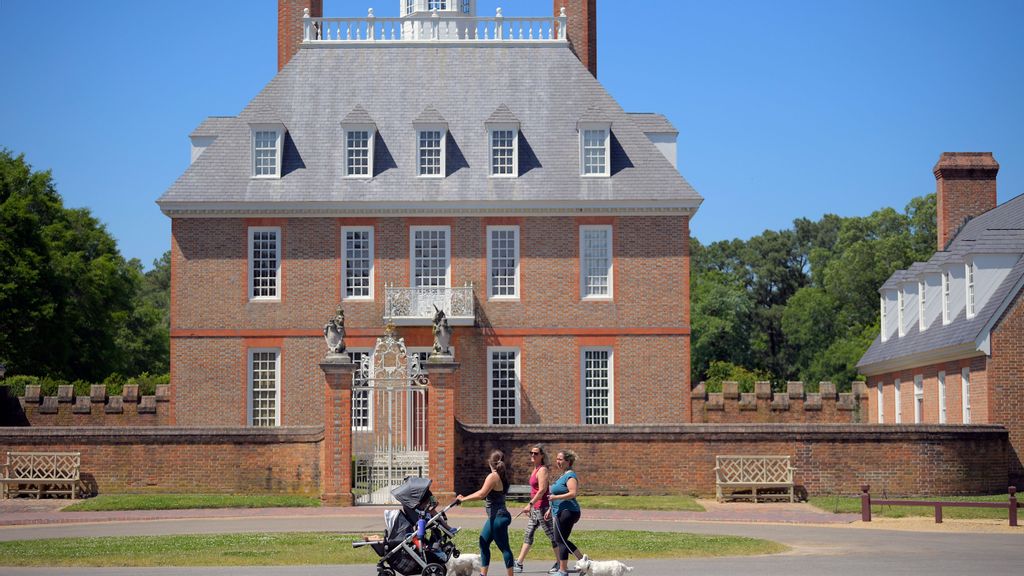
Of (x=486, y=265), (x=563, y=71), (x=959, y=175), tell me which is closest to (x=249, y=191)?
(x=486, y=265)

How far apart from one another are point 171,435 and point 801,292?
5259 centimetres

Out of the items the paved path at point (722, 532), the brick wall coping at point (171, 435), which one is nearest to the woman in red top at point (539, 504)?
the paved path at point (722, 532)

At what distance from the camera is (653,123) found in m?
41.9

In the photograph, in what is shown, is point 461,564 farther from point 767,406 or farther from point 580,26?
point 580,26

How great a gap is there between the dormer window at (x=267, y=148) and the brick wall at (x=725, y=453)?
13.0 m

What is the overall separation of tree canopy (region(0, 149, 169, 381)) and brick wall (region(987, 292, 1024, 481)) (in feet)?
113

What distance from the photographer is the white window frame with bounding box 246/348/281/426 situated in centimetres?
3828

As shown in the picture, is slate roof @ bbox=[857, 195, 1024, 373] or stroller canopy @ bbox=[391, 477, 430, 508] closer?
stroller canopy @ bbox=[391, 477, 430, 508]

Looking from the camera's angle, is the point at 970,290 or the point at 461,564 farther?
the point at 970,290

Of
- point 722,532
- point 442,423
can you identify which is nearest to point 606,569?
point 722,532

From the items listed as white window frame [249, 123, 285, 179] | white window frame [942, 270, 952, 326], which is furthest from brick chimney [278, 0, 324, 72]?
white window frame [942, 270, 952, 326]

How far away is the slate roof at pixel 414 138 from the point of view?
38.9m

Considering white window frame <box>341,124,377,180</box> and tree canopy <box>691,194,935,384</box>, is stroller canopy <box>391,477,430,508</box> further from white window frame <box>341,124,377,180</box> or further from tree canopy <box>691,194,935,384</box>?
tree canopy <box>691,194,935,384</box>

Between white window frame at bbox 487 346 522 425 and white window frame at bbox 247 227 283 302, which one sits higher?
white window frame at bbox 247 227 283 302
